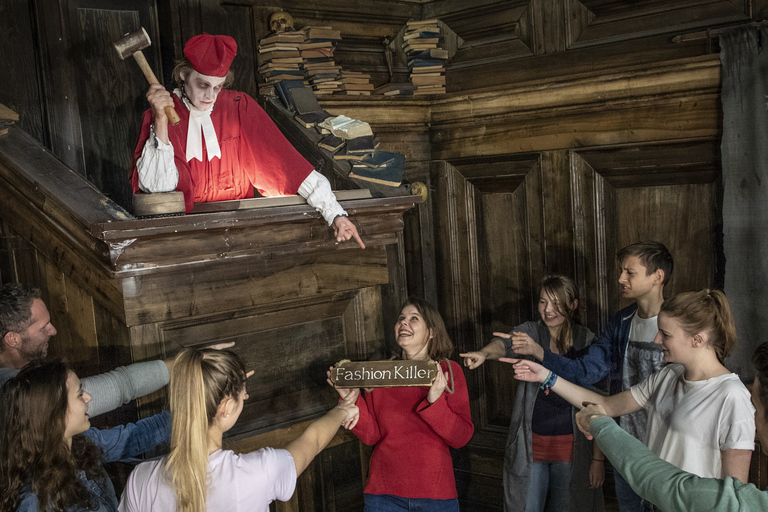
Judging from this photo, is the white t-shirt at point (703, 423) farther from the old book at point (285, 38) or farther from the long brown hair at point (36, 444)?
the old book at point (285, 38)

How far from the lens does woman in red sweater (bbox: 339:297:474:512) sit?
2684 millimetres

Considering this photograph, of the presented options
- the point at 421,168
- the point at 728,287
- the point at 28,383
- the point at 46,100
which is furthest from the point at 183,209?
the point at 728,287

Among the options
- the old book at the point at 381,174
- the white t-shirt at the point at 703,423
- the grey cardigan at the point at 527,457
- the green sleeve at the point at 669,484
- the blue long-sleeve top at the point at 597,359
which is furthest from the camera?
the old book at the point at 381,174

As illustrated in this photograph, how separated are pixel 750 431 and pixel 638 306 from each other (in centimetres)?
101

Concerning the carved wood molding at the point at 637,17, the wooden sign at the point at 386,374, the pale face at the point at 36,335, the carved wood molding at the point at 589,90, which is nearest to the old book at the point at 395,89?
the carved wood molding at the point at 589,90

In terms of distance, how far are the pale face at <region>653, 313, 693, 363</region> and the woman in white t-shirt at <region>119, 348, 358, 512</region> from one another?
129 cm

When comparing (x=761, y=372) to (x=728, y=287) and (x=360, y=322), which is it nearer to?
(x=728, y=287)

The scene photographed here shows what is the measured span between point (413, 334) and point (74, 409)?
4.41 ft

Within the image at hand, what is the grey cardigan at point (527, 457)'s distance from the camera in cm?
318

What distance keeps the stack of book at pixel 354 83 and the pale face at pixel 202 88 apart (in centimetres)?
112

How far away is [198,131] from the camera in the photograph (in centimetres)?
298

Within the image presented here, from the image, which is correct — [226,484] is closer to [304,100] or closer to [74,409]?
[74,409]

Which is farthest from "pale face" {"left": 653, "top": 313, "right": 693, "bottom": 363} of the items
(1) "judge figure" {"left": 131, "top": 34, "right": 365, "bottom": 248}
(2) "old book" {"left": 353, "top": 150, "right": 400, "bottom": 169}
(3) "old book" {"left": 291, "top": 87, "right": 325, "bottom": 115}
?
(3) "old book" {"left": 291, "top": 87, "right": 325, "bottom": 115}

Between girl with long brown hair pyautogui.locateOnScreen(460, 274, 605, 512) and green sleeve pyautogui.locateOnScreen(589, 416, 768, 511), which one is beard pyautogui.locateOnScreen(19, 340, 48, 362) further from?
green sleeve pyautogui.locateOnScreen(589, 416, 768, 511)
